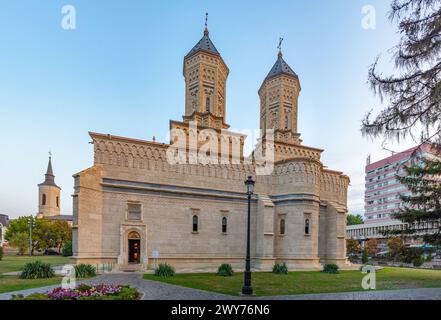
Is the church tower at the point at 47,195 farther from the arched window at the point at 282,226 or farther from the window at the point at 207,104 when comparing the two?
the arched window at the point at 282,226

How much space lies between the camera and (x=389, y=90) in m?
8.04

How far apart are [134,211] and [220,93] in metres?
15.0

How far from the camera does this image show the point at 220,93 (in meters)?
31.1

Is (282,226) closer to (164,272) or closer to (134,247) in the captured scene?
(164,272)

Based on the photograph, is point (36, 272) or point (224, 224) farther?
point (224, 224)

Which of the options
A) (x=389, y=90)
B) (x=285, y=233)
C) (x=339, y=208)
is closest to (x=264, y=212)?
(x=285, y=233)

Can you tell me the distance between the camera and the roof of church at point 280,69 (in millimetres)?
34750

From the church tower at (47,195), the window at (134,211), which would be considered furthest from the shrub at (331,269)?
the church tower at (47,195)

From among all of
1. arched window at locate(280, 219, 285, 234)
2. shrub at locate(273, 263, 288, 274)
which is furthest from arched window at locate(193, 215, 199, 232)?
arched window at locate(280, 219, 285, 234)

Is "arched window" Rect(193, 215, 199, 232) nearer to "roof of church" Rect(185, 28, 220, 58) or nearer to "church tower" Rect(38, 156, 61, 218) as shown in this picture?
"roof of church" Rect(185, 28, 220, 58)

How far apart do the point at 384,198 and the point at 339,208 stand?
5898cm

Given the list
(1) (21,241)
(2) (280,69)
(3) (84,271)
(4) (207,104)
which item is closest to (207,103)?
(4) (207,104)

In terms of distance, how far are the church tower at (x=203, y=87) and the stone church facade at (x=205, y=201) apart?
0.10 meters

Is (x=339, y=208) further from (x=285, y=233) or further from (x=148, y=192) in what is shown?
(x=148, y=192)
